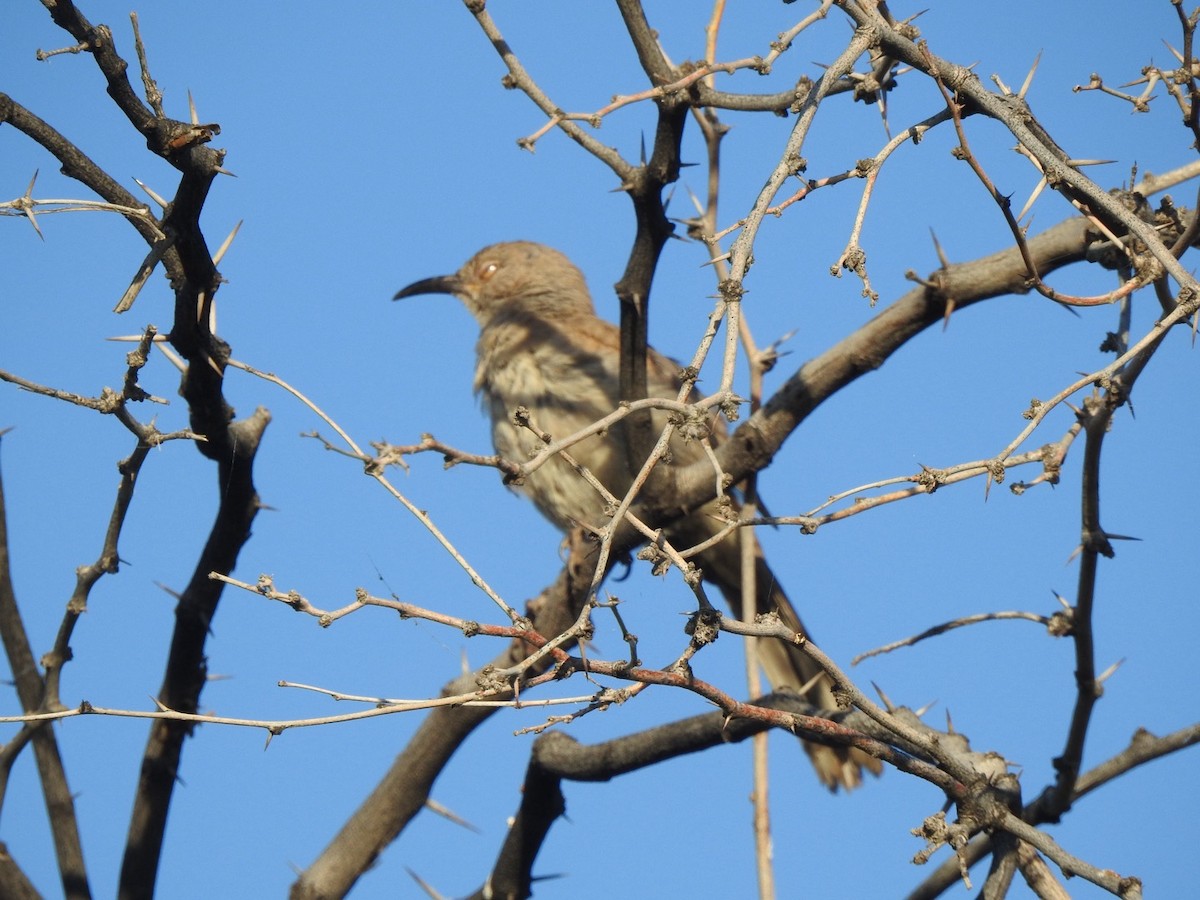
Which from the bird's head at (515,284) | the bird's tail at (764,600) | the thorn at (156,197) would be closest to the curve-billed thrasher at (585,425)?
the bird's tail at (764,600)

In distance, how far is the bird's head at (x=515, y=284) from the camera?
6719 millimetres

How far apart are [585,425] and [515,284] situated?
166cm

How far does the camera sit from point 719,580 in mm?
5746

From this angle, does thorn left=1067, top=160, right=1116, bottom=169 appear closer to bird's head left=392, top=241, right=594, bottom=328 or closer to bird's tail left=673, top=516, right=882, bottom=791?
bird's tail left=673, top=516, right=882, bottom=791

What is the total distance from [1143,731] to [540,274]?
4.19 metres

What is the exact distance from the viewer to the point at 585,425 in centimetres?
555

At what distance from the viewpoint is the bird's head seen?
265 inches

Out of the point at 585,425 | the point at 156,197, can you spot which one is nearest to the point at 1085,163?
the point at 156,197

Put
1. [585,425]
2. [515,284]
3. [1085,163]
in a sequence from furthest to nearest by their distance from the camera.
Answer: [515,284]
[585,425]
[1085,163]

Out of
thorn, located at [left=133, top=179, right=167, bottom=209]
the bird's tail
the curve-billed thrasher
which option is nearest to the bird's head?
the curve-billed thrasher

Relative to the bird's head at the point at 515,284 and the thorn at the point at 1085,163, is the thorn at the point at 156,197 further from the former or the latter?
the bird's head at the point at 515,284

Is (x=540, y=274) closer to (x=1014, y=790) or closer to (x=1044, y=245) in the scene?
(x=1044, y=245)

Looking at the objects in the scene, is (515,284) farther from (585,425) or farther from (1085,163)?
(1085,163)

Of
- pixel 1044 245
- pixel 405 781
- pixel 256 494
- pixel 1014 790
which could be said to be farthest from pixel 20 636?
pixel 1044 245
